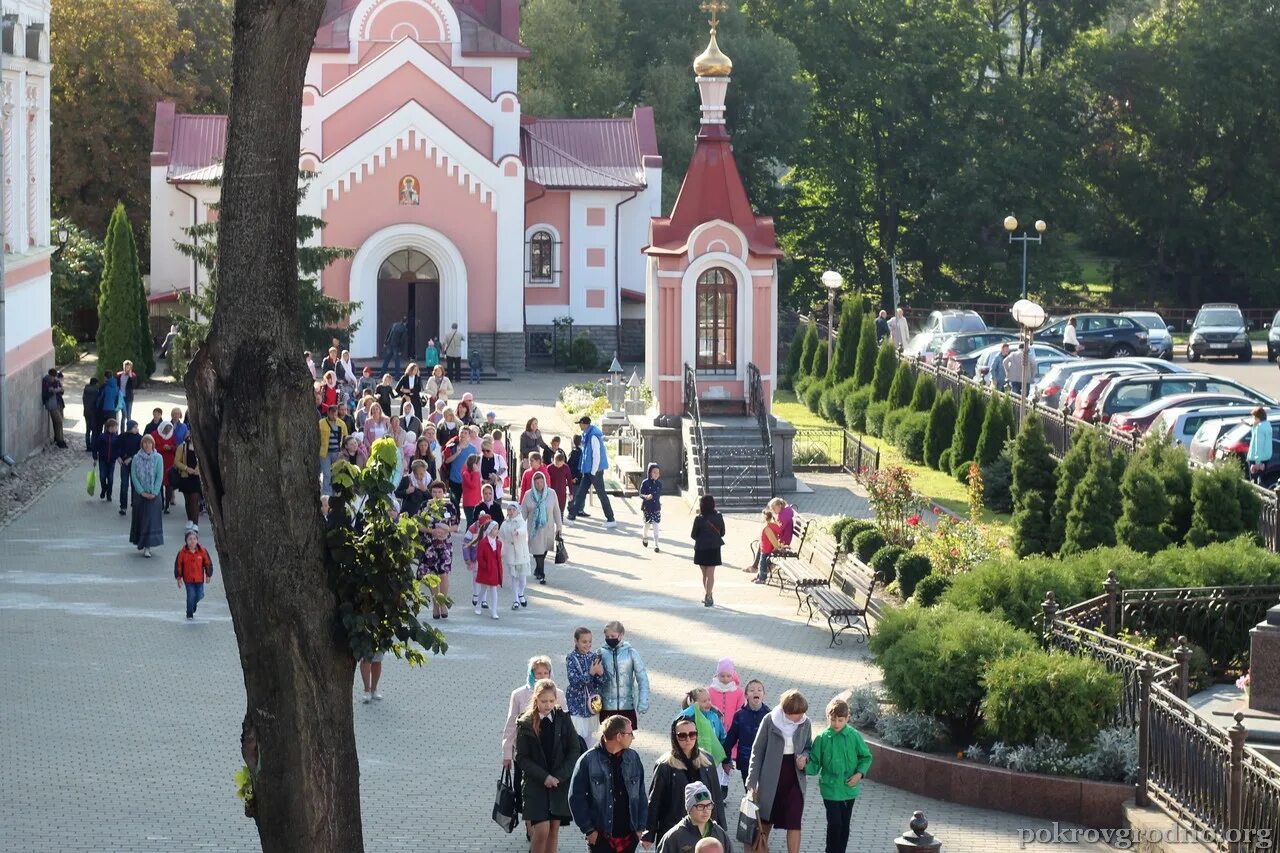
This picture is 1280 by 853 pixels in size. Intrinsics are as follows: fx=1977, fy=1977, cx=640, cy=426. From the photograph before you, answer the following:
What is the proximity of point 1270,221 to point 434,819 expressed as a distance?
48.5 meters

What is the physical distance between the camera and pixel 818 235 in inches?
2271

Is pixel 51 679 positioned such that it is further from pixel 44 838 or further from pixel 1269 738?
pixel 1269 738

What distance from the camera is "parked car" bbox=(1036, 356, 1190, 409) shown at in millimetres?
32750

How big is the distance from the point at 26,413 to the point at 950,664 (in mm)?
17952

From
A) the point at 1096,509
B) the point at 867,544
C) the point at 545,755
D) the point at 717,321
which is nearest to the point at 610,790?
the point at 545,755

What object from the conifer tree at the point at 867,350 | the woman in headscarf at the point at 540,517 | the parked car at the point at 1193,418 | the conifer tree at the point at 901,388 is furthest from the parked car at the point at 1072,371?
the woman in headscarf at the point at 540,517

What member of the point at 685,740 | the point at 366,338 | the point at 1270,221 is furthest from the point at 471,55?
the point at 685,740

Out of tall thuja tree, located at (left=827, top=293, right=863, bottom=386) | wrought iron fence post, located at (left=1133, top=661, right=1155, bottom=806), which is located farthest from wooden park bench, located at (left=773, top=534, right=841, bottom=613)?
tall thuja tree, located at (left=827, top=293, right=863, bottom=386)

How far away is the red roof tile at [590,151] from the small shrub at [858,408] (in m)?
12.3

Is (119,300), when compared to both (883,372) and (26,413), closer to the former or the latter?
(26,413)

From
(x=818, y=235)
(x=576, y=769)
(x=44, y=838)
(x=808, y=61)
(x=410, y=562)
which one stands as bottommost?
(x=44, y=838)

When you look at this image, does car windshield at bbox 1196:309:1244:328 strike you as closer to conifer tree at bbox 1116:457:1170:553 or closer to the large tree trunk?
conifer tree at bbox 1116:457:1170:553

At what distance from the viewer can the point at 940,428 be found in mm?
30188

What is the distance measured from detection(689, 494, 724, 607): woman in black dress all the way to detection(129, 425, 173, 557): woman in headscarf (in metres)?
5.96
